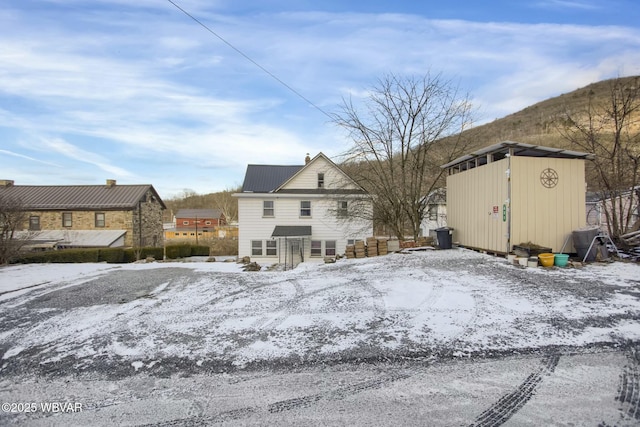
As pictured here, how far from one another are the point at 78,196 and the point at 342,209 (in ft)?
77.2

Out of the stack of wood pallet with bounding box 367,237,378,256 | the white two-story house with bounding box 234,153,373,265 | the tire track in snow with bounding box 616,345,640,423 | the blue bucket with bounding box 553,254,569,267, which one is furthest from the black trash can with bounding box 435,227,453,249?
the white two-story house with bounding box 234,153,373,265

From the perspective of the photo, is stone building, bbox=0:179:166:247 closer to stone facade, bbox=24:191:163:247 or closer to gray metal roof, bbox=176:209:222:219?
stone facade, bbox=24:191:163:247

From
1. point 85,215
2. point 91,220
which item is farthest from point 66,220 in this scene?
point 91,220

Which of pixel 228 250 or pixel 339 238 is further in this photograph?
pixel 228 250

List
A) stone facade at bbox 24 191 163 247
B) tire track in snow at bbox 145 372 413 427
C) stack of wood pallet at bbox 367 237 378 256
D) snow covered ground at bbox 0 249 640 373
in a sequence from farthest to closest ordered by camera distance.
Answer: stone facade at bbox 24 191 163 247
stack of wood pallet at bbox 367 237 378 256
snow covered ground at bbox 0 249 640 373
tire track in snow at bbox 145 372 413 427

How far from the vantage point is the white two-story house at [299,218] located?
21500mm

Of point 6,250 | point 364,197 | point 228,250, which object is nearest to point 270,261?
point 364,197

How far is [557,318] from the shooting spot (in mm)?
5109

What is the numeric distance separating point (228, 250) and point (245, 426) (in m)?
34.2

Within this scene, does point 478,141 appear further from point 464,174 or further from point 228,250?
point 228,250

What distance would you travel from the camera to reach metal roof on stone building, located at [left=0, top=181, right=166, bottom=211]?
2814cm

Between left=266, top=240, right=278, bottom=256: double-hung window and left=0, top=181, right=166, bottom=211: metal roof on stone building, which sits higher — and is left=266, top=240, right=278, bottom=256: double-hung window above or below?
below

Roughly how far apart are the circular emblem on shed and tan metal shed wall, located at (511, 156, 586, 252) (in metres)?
0.09

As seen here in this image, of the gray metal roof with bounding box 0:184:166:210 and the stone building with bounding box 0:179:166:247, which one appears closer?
the stone building with bounding box 0:179:166:247
